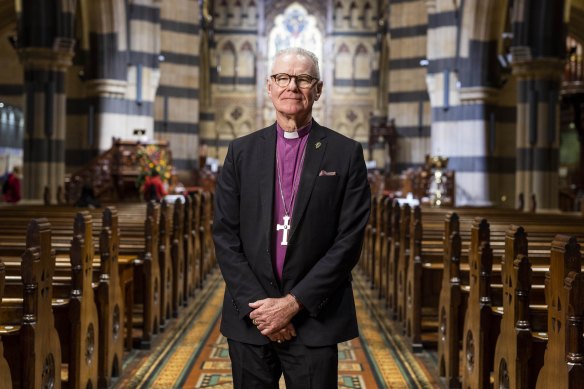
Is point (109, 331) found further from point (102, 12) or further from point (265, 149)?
point (102, 12)

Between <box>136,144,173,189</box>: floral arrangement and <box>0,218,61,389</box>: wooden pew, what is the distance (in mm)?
9864

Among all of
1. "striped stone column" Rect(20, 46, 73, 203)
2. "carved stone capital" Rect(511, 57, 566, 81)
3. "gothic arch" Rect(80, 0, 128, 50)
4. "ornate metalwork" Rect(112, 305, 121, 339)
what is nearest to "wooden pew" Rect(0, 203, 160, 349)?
"ornate metalwork" Rect(112, 305, 121, 339)

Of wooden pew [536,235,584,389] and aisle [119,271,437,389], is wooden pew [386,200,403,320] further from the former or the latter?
wooden pew [536,235,584,389]

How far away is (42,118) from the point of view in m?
15.3

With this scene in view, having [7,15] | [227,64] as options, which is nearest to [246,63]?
[227,64]

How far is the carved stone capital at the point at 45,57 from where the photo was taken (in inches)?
594

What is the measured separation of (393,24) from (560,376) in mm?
20858

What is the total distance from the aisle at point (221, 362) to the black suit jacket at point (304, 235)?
8.65ft

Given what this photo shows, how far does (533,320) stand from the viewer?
4168 millimetres

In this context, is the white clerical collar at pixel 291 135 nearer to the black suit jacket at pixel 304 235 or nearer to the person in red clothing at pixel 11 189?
the black suit jacket at pixel 304 235

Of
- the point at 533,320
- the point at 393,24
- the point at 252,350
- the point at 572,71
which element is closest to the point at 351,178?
the point at 252,350

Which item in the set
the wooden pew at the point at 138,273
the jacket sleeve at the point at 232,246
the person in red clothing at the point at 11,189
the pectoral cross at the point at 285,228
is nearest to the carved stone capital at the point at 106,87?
the person in red clothing at the point at 11,189

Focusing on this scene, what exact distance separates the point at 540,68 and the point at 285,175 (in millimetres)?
12681

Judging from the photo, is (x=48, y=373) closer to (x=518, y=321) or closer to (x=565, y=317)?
(x=518, y=321)
